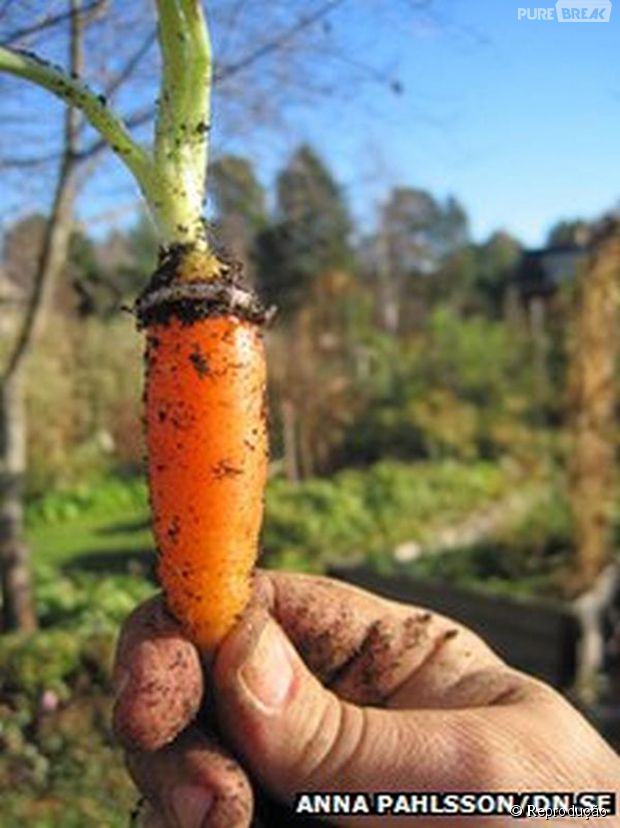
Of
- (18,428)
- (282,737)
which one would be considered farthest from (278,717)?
(18,428)

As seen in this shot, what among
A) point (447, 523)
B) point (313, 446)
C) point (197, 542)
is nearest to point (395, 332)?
point (313, 446)

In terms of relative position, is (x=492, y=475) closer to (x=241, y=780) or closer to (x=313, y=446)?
(x=313, y=446)

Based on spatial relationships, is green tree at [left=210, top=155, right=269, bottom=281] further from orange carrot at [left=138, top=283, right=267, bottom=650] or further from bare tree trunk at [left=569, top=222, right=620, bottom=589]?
orange carrot at [left=138, top=283, right=267, bottom=650]

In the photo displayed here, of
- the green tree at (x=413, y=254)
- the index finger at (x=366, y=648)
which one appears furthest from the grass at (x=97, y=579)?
the green tree at (x=413, y=254)

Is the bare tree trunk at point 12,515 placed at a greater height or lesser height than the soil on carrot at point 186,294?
lesser

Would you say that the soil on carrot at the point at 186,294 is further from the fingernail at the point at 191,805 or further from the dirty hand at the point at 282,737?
the fingernail at the point at 191,805

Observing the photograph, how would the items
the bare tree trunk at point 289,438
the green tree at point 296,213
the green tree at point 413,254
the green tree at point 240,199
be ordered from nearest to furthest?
the green tree at point 240,199
the green tree at point 296,213
the bare tree trunk at point 289,438
the green tree at point 413,254

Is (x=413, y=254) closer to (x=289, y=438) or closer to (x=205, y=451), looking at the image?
(x=289, y=438)

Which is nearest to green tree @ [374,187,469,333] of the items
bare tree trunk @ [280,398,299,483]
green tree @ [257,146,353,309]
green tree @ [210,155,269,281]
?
bare tree trunk @ [280,398,299,483]
